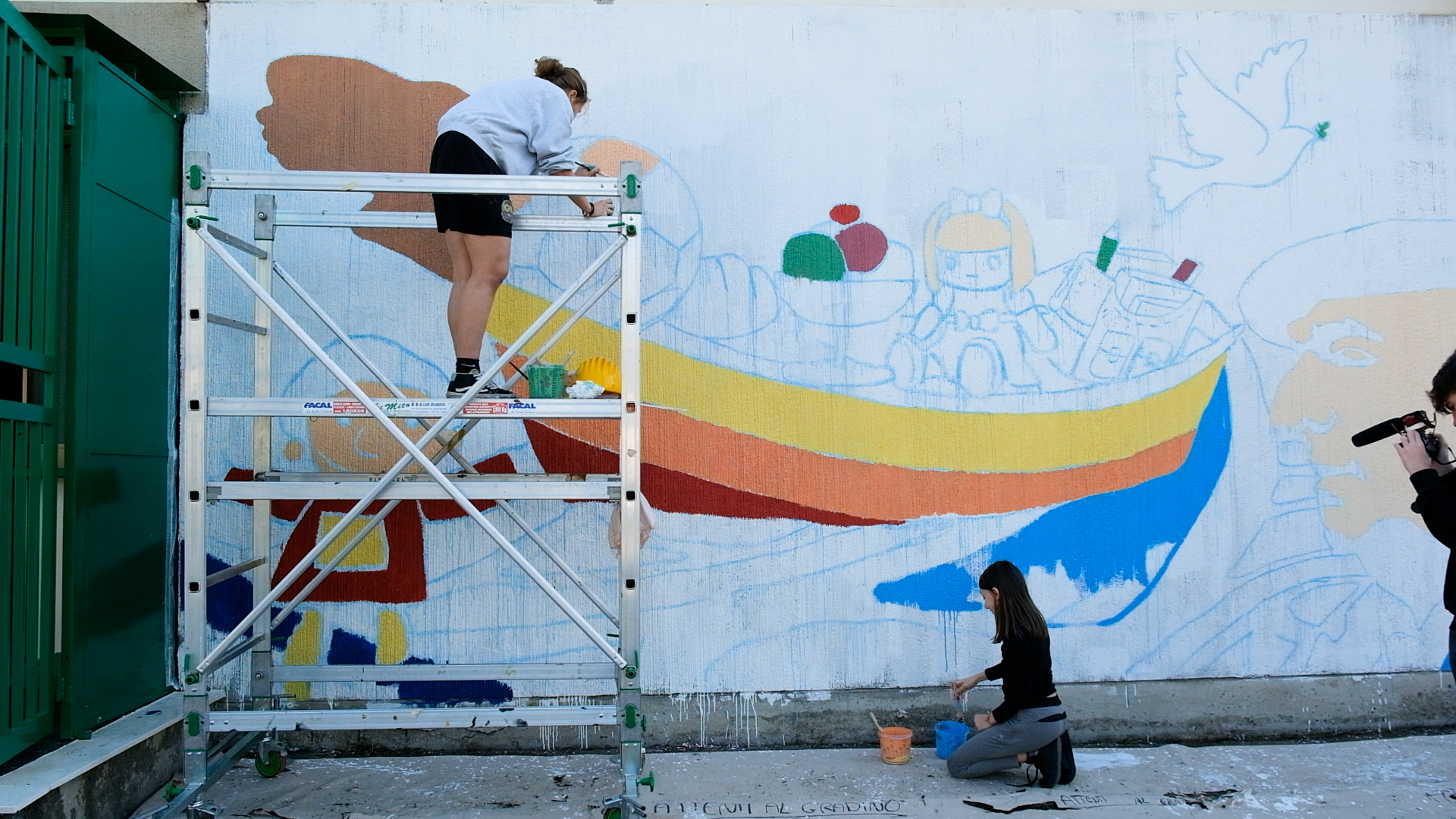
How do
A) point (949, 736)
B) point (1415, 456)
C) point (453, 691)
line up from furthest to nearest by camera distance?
point (453, 691) < point (949, 736) < point (1415, 456)

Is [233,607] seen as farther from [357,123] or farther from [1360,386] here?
[1360,386]

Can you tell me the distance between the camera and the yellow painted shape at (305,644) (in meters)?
4.34

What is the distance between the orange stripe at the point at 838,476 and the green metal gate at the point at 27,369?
193cm

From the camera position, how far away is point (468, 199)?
3607 millimetres

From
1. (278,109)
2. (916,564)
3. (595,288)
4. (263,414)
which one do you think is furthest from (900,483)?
(278,109)

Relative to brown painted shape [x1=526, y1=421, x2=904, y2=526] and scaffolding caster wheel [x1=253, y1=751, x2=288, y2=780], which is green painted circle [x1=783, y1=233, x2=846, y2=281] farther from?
scaffolding caster wheel [x1=253, y1=751, x2=288, y2=780]

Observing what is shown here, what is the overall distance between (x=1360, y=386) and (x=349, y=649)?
500 cm

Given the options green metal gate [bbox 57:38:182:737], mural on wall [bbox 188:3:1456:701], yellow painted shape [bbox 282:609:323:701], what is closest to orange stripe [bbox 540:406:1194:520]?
mural on wall [bbox 188:3:1456:701]

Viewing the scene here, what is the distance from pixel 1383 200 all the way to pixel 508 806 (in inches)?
196

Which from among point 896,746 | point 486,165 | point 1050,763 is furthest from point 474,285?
point 1050,763

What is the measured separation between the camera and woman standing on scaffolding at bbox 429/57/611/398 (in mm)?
3566

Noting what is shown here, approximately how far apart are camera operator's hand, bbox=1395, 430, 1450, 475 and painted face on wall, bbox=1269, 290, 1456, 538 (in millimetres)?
1587

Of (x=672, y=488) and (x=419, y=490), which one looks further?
(x=672, y=488)

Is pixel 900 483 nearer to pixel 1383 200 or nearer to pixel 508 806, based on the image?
pixel 508 806
